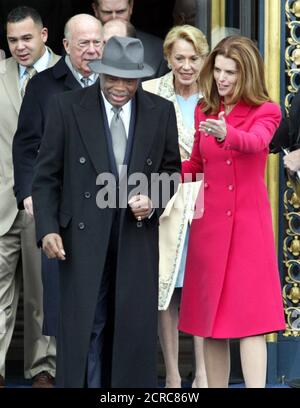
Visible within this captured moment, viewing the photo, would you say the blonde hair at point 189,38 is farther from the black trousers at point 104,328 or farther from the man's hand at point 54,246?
the man's hand at point 54,246

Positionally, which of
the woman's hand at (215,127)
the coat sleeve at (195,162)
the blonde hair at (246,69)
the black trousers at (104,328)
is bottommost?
the black trousers at (104,328)

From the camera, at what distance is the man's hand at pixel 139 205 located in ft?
23.7

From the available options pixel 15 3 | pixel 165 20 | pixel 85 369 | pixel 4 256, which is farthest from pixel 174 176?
pixel 15 3

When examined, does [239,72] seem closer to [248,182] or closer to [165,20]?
[248,182]

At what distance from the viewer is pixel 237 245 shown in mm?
7703

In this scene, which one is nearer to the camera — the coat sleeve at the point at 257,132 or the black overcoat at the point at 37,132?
the coat sleeve at the point at 257,132

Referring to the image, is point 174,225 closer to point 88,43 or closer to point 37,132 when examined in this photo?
point 37,132

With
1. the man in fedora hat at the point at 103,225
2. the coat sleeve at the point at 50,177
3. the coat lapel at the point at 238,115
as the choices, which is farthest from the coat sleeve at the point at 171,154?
the coat sleeve at the point at 50,177

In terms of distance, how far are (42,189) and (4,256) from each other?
158cm

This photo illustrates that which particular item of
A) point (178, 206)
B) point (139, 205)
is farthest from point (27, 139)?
point (139, 205)

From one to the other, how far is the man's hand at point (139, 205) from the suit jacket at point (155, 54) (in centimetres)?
192

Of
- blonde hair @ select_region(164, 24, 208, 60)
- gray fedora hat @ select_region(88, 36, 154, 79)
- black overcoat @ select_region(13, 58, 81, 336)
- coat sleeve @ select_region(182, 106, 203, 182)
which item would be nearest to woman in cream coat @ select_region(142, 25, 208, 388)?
blonde hair @ select_region(164, 24, 208, 60)

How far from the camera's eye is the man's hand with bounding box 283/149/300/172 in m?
8.09

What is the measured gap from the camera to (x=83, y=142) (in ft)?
24.1
